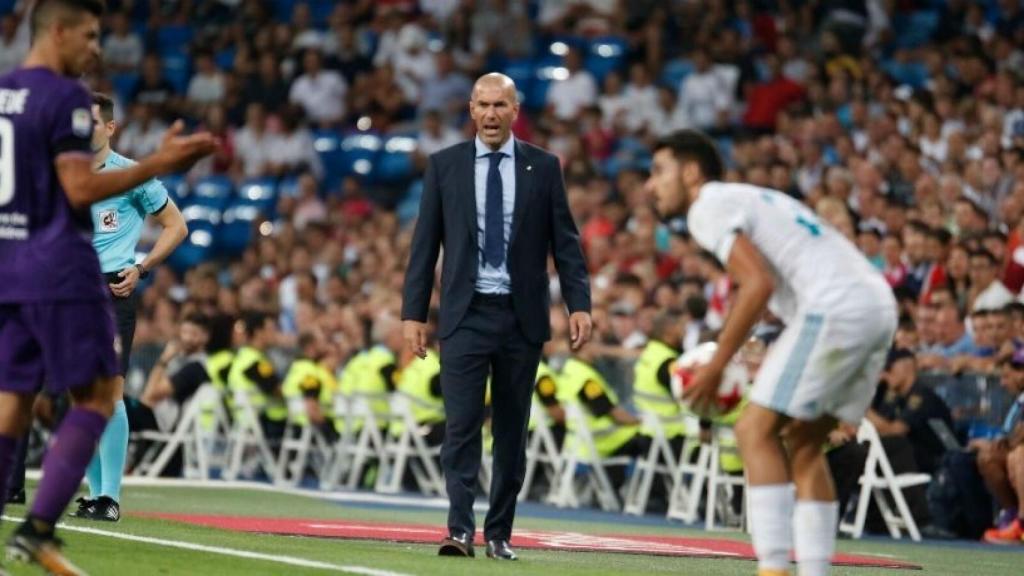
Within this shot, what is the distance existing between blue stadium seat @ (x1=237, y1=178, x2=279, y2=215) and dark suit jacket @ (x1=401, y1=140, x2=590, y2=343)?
1538 centimetres

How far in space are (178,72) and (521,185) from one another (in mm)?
18766

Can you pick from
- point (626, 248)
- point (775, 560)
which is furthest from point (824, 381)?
point (626, 248)

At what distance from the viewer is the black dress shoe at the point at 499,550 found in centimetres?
947

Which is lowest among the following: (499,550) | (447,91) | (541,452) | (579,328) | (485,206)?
(541,452)

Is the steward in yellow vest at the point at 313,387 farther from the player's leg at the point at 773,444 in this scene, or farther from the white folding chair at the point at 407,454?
the player's leg at the point at 773,444

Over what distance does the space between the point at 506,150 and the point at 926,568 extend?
11.2 ft

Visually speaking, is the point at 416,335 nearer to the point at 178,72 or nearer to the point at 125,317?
the point at 125,317

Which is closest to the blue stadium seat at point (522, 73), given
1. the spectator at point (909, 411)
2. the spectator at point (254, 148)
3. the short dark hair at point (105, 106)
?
the spectator at point (254, 148)

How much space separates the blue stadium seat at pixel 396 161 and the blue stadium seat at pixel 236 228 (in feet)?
5.40

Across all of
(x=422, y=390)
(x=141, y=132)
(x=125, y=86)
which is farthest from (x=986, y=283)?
(x=125, y=86)

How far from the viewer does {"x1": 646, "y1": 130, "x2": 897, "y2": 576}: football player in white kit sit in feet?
22.8

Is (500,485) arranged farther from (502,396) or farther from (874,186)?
(874,186)

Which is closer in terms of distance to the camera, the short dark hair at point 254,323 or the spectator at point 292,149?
the short dark hair at point 254,323

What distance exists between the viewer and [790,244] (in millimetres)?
7066
